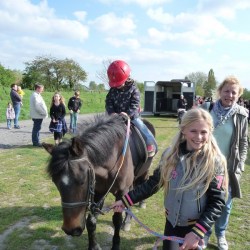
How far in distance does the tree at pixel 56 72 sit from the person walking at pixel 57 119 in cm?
3280

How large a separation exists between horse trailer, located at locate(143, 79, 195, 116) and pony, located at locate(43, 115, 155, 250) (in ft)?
62.8

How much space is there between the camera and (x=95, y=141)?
115 inches

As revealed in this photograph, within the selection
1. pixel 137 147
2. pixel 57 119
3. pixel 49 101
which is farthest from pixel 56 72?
pixel 137 147

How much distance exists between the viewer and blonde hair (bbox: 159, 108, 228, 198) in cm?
209

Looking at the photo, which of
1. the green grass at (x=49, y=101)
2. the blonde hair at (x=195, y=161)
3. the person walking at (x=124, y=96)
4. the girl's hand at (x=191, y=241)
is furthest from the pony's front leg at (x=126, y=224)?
the green grass at (x=49, y=101)

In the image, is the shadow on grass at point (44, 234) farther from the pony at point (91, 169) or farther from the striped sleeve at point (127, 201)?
the striped sleeve at point (127, 201)

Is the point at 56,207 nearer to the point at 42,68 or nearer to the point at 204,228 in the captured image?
the point at 204,228

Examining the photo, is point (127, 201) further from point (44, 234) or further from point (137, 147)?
point (44, 234)

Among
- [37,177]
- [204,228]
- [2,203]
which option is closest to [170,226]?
[204,228]

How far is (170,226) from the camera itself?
2.33m

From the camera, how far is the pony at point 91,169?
2469 millimetres

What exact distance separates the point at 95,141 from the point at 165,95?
22142 millimetres

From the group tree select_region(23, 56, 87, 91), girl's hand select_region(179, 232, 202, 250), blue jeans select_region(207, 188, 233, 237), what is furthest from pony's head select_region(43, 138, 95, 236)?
tree select_region(23, 56, 87, 91)

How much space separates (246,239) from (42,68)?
42.2 m
